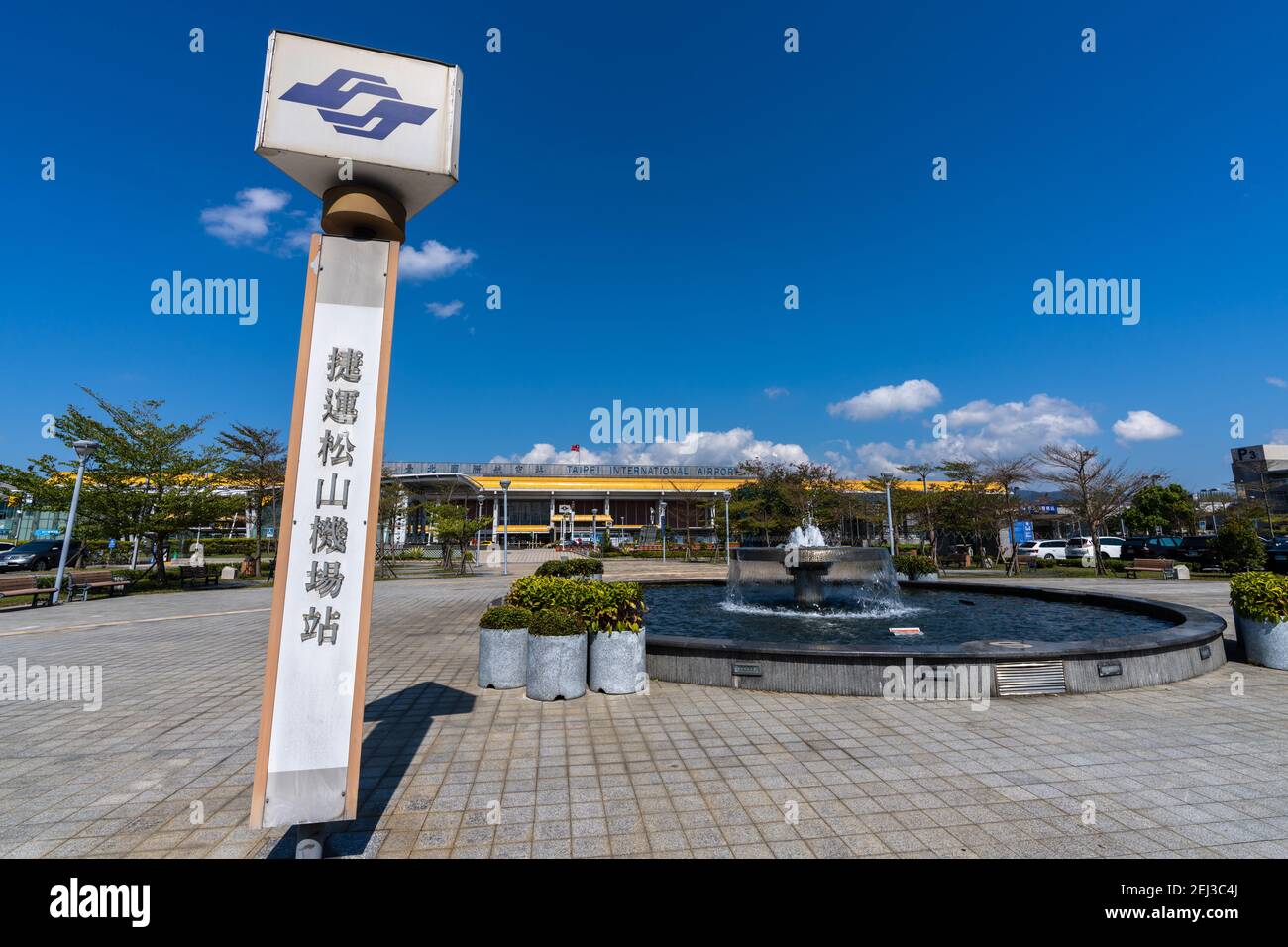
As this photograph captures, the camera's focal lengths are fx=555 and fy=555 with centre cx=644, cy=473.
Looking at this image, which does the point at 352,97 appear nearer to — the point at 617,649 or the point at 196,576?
the point at 617,649

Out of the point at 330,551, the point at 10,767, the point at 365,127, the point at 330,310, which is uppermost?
the point at 365,127

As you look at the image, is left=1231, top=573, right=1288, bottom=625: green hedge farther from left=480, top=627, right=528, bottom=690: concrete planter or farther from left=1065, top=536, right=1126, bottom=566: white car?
left=1065, top=536, right=1126, bottom=566: white car

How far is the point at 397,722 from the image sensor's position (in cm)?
577

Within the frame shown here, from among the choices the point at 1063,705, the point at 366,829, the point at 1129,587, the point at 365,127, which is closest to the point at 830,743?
the point at 1063,705

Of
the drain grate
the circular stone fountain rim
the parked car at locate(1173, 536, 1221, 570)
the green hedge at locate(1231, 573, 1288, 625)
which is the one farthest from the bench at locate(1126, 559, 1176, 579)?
the drain grate

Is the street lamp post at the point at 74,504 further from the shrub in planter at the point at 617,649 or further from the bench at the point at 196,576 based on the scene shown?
the shrub in planter at the point at 617,649

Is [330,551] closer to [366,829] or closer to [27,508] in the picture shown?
[366,829]

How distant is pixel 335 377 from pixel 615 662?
4.70 meters

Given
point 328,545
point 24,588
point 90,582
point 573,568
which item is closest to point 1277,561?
point 573,568

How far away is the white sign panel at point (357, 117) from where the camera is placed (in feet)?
10.0

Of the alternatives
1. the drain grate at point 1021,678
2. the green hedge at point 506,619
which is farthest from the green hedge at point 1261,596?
the green hedge at point 506,619

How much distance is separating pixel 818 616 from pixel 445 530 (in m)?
23.6

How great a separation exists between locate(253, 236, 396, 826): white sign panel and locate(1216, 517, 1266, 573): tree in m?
32.9

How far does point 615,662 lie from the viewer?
669 centimetres
